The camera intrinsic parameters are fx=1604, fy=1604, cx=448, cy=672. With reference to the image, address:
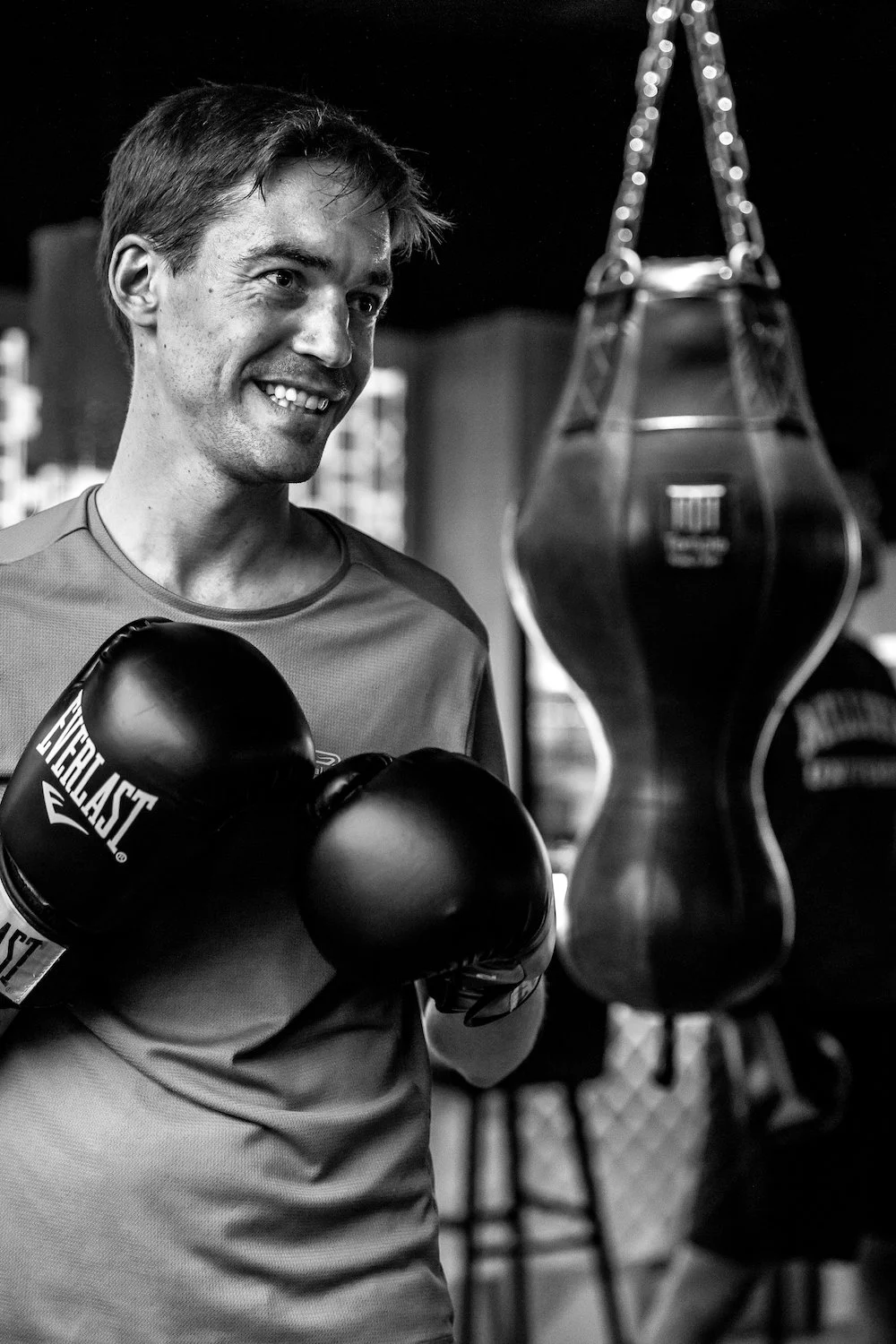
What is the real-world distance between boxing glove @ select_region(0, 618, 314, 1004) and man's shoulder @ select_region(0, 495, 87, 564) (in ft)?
0.51

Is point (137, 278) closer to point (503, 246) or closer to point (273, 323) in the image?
point (273, 323)

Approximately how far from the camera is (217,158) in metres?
1.08

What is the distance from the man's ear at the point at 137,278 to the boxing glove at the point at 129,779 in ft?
0.87

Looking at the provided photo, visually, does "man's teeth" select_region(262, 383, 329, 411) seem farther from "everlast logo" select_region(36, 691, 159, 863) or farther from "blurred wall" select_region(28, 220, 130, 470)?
"blurred wall" select_region(28, 220, 130, 470)

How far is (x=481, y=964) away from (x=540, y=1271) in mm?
2320

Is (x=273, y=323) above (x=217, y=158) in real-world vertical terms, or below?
below

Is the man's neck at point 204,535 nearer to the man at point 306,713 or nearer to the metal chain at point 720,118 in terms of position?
the man at point 306,713

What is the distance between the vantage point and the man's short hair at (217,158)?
1081 millimetres

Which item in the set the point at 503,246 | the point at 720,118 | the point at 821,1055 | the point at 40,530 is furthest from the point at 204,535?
the point at 503,246

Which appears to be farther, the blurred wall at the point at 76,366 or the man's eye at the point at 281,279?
the blurred wall at the point at 76,366

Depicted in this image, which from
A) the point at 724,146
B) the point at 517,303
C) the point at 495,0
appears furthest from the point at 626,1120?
the point at 724,146

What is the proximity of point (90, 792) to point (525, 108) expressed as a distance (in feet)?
6.13

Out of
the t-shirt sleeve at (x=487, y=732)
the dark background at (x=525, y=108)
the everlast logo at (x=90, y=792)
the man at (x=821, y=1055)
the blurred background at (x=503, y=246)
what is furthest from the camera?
the man at (x=821, y=1055)

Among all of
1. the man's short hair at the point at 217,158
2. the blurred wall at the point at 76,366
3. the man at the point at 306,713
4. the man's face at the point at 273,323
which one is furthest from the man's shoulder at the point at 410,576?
the blurred wall at the point at 76,366
